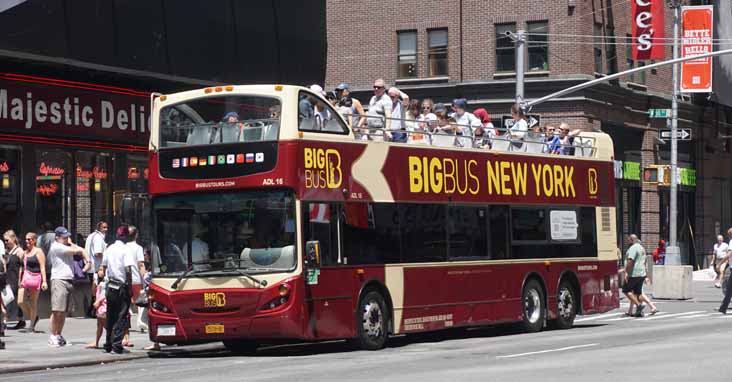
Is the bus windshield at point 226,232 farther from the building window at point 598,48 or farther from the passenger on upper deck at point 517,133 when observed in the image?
the building window at point 598,48

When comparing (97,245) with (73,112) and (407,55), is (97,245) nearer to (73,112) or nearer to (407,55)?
(73,112)

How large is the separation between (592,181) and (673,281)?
1237 cm

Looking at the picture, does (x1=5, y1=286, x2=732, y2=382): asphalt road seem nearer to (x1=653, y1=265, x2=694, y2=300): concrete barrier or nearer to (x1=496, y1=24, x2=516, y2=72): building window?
(x1=653, y1=265, x2=694, y2=300): concrete barrier

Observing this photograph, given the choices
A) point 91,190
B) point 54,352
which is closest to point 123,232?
point 54,352

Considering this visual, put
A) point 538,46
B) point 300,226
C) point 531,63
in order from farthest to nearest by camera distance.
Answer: point 531,63 → point 538,46 → point 300,226

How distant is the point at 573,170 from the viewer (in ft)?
84.1

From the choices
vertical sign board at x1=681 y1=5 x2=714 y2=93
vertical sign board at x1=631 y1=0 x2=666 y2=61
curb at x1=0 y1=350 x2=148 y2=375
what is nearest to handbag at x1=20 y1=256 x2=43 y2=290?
curb at x1=0 y1=350 x2=148 y2=375

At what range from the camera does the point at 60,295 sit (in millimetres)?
20719

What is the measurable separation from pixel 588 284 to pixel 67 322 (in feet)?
33.7

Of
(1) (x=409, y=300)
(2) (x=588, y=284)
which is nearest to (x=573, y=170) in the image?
(2) (x=588, y=284)

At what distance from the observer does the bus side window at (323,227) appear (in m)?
Result: 18.7

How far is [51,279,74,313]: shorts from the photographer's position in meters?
20.7

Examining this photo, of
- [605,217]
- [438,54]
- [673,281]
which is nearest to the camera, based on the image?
[605,217]

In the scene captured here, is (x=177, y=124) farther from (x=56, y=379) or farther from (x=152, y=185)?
(x=56, y=379)
